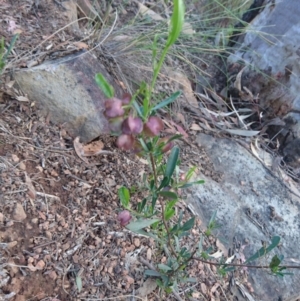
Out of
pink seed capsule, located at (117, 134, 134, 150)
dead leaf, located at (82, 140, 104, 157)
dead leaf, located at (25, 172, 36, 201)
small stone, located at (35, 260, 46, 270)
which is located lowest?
small stone, located at (35, 260, 46, 270)

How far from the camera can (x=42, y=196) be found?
50.8 inches

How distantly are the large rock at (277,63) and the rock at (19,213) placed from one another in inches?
53.3

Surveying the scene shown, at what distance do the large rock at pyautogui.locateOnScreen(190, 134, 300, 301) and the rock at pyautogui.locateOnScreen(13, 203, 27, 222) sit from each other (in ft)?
2.09

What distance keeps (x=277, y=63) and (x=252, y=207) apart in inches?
30.5

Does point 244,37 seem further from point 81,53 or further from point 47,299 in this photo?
point 47,299

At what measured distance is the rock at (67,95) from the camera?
4.99 ft

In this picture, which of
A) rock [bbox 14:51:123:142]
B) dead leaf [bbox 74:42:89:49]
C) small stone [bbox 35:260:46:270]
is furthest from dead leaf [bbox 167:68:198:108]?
small stone [bbox 35:260:46:270]

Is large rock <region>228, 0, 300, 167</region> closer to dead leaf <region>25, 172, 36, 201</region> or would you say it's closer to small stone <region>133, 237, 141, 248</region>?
small stone <region>133, 237, 141, 248</region>

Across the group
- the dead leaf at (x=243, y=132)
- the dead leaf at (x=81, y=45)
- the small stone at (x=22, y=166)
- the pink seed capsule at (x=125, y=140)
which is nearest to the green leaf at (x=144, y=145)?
the pink seed capsule at (x=125, y=140)

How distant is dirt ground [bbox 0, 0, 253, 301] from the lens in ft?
3.77

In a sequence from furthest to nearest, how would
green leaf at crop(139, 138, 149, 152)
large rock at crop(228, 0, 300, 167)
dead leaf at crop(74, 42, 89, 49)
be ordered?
large rock at crop(228, 0, 300, 167) < dead leaf at crop(74, 42, 89, 49) < green leaf at crop(139, 138, 149, 152)

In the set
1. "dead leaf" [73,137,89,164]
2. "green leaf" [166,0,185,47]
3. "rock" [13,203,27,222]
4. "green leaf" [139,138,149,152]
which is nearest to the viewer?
"green leaf" [166,0,185,47]

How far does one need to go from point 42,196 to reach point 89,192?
16cm

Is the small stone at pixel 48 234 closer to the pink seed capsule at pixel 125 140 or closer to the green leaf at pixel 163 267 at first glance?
the green leaf at pixel 163 267
